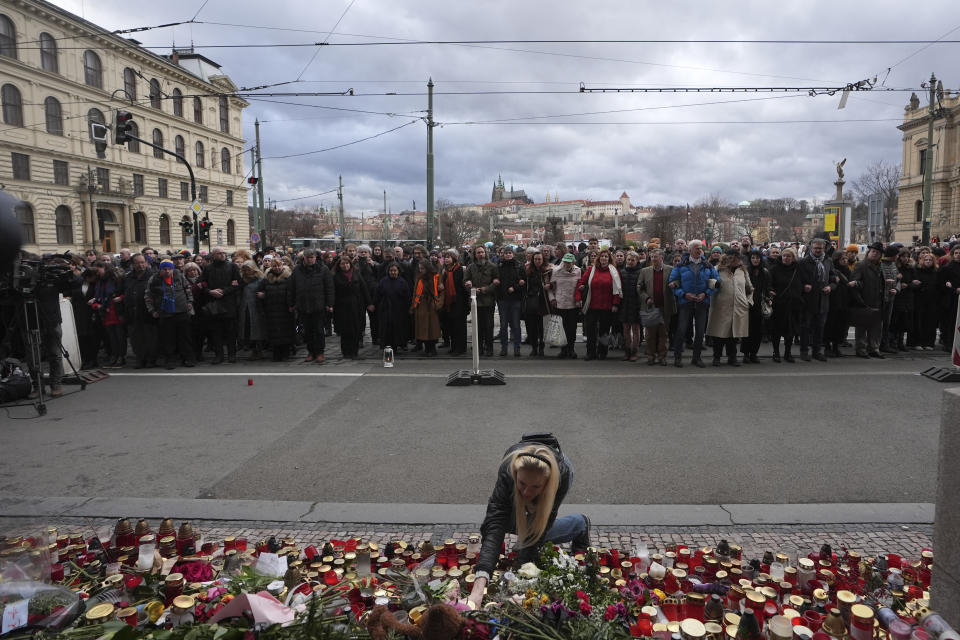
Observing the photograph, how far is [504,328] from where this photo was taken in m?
11.6

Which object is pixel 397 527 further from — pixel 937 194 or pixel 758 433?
pixel 937 194

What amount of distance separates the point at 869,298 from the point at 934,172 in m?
65.2

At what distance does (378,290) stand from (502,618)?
31.1ft

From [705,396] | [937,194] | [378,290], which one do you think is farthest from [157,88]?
[937,194]

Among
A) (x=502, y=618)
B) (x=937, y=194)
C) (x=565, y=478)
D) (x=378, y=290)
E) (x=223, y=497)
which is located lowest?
(x=223, y=497)

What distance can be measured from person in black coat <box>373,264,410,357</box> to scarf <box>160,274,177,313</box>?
3492 millimetres

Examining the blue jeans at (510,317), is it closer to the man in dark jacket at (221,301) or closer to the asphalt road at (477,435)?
the asphalt road at (477,435)

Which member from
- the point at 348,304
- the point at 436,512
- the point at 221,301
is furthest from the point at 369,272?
the point at 436,512

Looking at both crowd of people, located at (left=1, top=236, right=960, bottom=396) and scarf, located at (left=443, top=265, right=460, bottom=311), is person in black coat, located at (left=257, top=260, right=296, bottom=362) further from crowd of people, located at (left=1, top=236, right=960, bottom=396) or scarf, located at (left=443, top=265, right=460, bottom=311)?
scarf, located at (left=443, top=265, right=460, bottom=311)

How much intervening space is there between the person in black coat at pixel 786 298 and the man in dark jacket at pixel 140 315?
35.0 ft

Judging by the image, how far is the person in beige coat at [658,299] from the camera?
33.9ft

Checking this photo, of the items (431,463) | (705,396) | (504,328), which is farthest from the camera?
(504,328)

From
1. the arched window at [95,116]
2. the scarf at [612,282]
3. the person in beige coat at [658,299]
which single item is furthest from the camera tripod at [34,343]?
the arched window at [95,116]

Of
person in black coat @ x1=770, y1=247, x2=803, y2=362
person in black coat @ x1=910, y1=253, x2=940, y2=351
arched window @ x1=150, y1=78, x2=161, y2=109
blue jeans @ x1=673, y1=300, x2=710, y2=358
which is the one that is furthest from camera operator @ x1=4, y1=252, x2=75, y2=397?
arched window @ x1=150, y1=78, x2=161, y2=109
